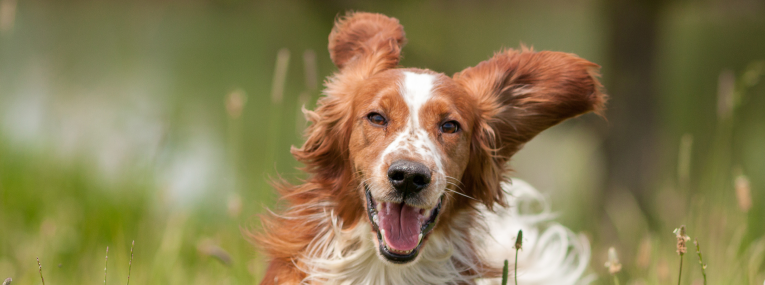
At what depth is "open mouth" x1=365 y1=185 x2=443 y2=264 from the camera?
2.51m

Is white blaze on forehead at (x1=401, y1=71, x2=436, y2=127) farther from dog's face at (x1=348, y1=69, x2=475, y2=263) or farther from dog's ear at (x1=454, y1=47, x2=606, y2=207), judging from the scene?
A: dog's ear at (x1=454, y1=47, x2=606, y2=207)

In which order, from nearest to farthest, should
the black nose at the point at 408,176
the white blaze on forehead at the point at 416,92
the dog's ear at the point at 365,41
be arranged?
the black nose at the point at 408,176 → the white blaze on forehead at the point at 416,92 → the dog's ear at the point at 365,41

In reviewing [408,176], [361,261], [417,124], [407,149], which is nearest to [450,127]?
[417,124]

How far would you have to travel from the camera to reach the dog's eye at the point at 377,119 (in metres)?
2.76

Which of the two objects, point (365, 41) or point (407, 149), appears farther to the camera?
point (365, 41)

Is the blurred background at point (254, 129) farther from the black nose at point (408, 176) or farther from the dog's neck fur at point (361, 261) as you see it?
the black nose at point (408, 176)

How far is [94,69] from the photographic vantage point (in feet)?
31.5

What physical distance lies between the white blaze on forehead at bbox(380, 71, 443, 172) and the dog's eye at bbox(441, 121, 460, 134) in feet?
0.35

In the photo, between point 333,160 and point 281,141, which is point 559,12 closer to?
point 281,141

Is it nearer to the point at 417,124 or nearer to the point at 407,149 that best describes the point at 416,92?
the point at 417,124

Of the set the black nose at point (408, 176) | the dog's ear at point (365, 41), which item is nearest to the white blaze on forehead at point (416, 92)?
the black nose at point (408, 176)

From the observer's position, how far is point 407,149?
99.7 inches

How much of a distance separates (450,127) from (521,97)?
0.60 m

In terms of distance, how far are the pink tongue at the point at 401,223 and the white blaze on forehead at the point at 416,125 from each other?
0.21 metres
